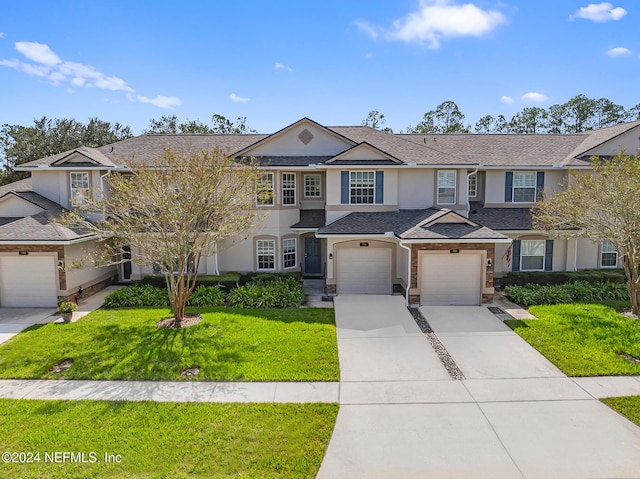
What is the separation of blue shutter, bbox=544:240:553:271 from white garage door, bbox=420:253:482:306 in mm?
5457

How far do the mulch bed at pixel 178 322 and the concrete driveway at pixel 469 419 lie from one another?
4.95m

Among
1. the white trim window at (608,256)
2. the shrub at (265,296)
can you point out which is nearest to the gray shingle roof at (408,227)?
the shrub at (265,296)

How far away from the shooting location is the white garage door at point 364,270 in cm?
1620

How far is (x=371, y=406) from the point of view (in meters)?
7.77

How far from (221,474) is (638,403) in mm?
8250

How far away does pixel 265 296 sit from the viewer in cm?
1441

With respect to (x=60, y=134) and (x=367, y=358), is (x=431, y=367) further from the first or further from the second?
(x=60, y=134)

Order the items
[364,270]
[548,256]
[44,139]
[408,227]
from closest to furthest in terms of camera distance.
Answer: [408,227]
[364,270]
[548,256]
[44,139]

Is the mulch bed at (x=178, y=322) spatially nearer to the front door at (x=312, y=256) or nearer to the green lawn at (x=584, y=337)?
the front door at (x=312, y=256)

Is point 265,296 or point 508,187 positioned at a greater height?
point 508,187

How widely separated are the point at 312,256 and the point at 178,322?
840cm

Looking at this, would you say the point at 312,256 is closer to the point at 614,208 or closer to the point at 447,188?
the point at 447,188

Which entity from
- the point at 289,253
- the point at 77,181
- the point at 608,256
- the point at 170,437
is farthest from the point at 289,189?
the point at 608,256

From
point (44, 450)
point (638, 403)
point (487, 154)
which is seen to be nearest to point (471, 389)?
point (638, 403)
